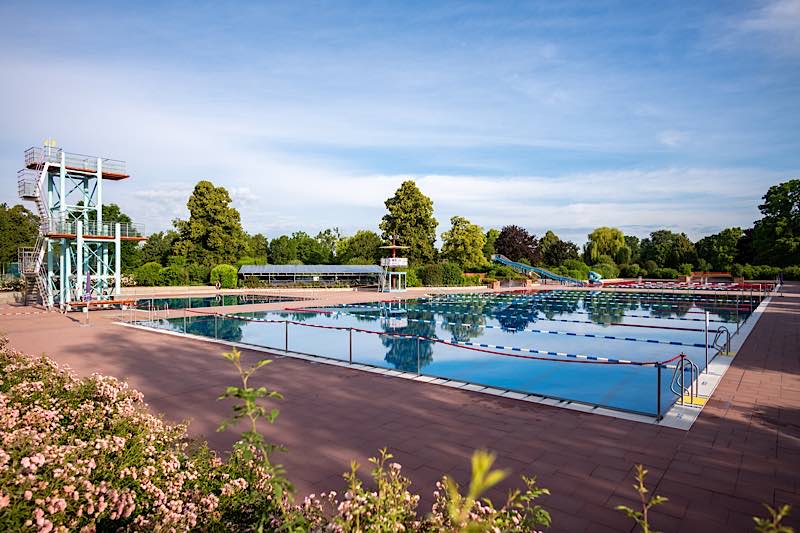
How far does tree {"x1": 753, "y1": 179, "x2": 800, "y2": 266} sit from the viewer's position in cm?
4575

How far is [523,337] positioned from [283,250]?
4402cm

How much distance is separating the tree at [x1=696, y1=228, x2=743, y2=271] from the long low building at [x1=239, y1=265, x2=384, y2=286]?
37023 millimetres

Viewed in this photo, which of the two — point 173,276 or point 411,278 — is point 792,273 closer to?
point 411,278

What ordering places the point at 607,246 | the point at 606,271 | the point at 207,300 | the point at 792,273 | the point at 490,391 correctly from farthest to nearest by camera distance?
1. the point at 607,246
2. the point at 606,271
3. the point at 792,273
4. the point at 207,300
5. the point at 490,391

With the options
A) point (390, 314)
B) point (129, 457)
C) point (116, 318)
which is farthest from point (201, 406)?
point (390, 314)

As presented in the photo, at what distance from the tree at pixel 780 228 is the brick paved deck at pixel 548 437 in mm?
45818

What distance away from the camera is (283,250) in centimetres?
5669

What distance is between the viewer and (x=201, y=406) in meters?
7.38

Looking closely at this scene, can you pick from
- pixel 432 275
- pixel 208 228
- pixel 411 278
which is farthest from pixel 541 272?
pixel 208 228

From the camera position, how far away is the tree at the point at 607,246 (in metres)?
65.3

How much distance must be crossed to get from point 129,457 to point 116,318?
1873 centimetres

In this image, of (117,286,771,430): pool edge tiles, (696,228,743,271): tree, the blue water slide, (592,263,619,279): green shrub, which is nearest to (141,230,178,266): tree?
the blue water slide

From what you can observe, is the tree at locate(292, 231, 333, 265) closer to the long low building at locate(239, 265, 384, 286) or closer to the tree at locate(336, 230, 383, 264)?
the tree at locate(336, 230, 383, 264)

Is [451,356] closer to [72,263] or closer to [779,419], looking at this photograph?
[779,419]
